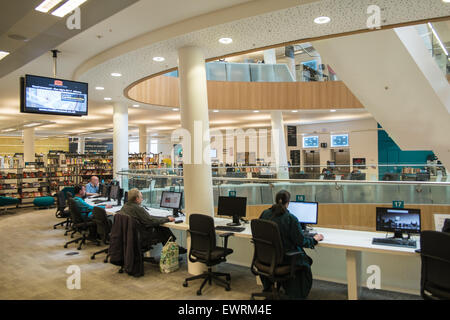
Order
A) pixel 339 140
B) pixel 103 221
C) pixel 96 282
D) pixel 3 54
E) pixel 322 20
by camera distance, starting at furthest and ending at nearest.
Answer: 1. pixel 339 140
2. pixel 103 221
3. pixel 3 54
4. pixel 96 282
5. pixel 322 20

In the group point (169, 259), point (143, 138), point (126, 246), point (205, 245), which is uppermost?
point (143, 138)

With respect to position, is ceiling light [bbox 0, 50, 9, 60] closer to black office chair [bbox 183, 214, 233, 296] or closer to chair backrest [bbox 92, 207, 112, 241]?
chair backrest [bbox 92, 207, 112, 241]

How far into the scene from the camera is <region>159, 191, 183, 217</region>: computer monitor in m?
6.02

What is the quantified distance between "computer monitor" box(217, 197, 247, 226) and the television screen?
10.1 feet

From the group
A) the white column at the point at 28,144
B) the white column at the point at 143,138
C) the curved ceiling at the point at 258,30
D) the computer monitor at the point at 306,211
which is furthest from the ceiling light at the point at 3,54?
the white column at the point at 143,138

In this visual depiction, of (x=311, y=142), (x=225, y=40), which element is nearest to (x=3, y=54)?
(x=225, y=40)

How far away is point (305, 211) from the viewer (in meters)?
4.64

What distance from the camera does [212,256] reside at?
4.32m

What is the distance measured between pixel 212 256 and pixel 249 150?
15957 millimetres

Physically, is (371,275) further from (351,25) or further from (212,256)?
(351,25)

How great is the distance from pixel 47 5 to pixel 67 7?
8.5 inches

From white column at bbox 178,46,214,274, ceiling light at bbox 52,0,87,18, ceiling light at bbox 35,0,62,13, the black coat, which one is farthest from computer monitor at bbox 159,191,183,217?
ceiling light at bbox 35,0,62,13

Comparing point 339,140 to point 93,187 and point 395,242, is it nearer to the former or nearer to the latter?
point 93,187

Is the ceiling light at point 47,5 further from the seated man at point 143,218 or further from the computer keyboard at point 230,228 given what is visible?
the computer keyboard at point 230,228
